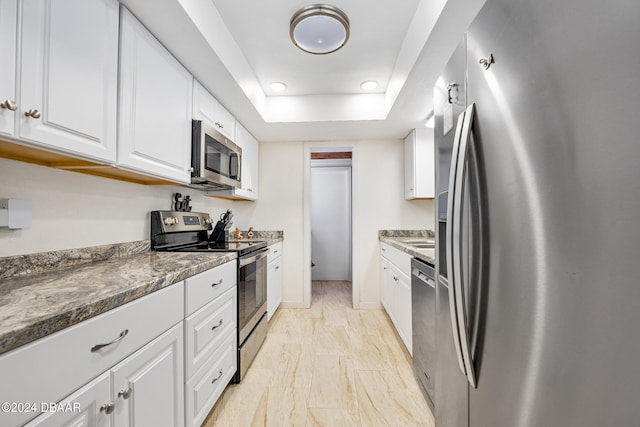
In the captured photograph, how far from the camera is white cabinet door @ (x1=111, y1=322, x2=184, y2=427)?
829 millimetres

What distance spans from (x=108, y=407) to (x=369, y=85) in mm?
2777

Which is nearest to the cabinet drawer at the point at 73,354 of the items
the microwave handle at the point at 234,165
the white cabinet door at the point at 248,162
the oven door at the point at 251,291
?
the oven door at the point at 251,291

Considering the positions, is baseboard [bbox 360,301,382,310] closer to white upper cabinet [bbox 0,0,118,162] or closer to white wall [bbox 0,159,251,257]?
white wall [bbox 0,159,251,257]

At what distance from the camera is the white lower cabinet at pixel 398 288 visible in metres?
2.02

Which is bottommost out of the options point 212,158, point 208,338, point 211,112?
point 208,338

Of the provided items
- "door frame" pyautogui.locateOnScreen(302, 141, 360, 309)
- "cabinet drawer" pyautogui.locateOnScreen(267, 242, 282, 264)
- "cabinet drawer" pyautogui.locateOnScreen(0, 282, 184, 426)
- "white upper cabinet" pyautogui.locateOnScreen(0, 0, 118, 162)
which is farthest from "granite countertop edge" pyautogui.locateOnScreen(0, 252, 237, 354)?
"door frame" pyautogui.locateOnScreen(302, 141, 360, 309)

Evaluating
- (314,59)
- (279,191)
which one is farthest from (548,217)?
(279,191)

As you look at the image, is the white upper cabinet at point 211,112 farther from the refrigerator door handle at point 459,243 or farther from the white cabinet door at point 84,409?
the refrigerator door handle at point 459,243

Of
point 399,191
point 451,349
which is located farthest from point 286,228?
point 451,349

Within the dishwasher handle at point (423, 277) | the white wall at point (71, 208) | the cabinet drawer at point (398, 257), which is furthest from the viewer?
the cabinet drawer at point (398, 257)

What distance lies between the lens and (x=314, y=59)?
2191mm

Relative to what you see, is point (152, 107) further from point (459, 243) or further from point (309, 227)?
point (309, 227)

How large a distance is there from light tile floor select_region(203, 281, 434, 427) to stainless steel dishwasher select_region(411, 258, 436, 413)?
14 centimetres

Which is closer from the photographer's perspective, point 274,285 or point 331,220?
point 274,285
